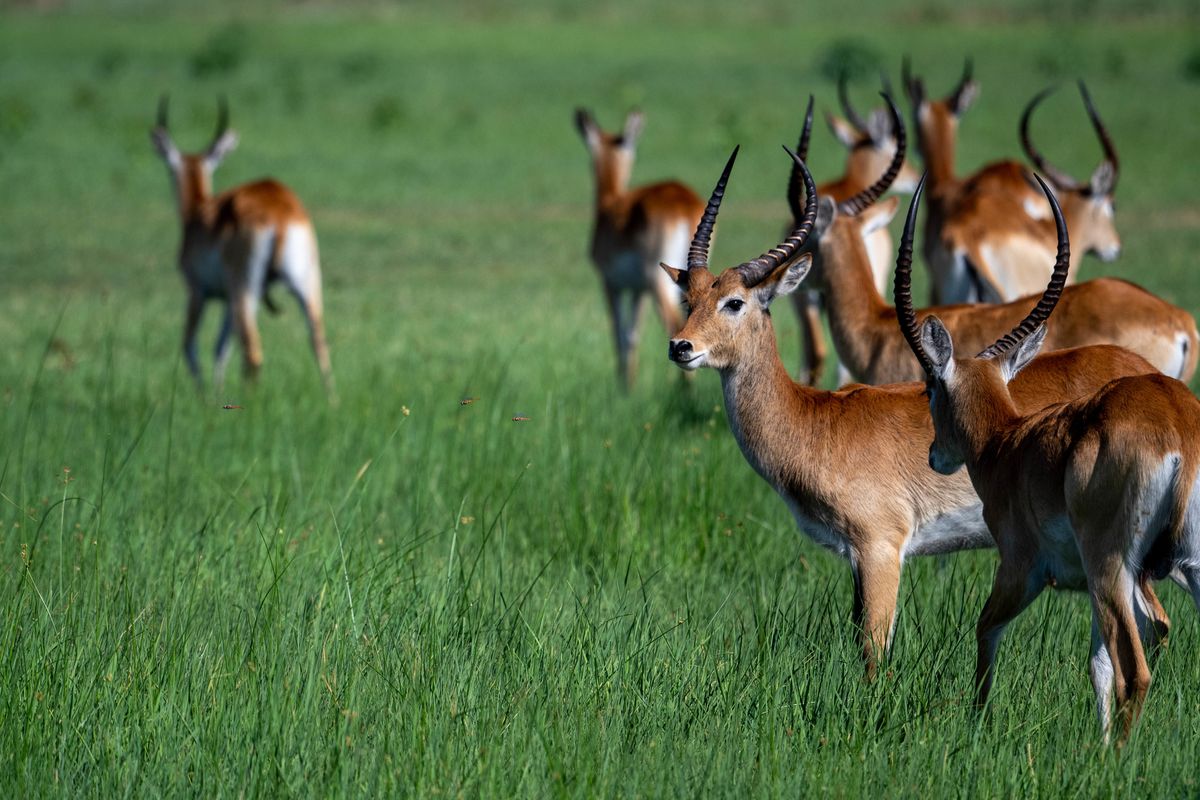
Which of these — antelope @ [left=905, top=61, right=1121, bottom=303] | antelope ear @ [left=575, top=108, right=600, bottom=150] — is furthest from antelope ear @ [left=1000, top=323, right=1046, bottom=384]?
antelope ear @ [left=575, top=108, right=600, bottom=150]

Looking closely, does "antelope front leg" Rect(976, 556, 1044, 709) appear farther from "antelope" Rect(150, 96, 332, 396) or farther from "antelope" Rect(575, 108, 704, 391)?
"antelope" Rect(150, 96, 332, 396)

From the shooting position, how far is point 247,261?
1013 centimetres

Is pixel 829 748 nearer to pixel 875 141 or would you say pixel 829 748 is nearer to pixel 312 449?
pixel 312 449

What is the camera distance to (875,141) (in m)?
10.1

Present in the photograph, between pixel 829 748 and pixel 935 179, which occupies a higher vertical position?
pixel 935 179

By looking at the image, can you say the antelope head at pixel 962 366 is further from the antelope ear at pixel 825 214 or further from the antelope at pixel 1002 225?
the antelope at pixel 1002 225

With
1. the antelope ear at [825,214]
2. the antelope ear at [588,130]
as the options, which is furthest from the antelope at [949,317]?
the antelope ear at [588,130]

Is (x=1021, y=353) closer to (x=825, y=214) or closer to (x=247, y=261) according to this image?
(x=825, y=214)

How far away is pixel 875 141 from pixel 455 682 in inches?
282

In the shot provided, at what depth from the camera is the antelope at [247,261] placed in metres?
9.91

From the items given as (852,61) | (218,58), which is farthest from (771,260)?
(218,58)

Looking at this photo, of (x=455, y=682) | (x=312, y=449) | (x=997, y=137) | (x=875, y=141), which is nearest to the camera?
(x=455, y=682)

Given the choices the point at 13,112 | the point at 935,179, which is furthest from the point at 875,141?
the point at 13,112

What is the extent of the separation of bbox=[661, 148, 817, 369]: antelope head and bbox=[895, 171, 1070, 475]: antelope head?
0.68 m
